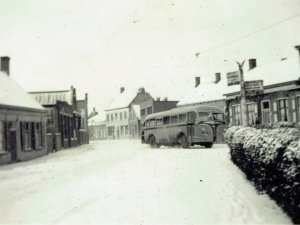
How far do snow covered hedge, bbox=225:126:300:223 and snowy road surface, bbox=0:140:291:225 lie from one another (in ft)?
1.00

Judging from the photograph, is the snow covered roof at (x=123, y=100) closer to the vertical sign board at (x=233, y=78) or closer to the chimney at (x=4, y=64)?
the chimney at (x=4, y=64)

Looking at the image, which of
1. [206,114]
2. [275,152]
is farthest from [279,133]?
[206,114]

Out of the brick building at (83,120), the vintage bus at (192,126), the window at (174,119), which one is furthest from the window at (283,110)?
the brick building at (83,120)

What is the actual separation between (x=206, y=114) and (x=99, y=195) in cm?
1402

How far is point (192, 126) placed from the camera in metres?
21.9

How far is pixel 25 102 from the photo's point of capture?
23.0 meters

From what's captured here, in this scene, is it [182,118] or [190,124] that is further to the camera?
[182,118]

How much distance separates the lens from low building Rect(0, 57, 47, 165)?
19.3 meters

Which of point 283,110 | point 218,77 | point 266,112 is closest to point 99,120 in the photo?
point 218,77

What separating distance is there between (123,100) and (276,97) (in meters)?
47.6

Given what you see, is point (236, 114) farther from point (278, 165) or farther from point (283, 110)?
point (278, 165)

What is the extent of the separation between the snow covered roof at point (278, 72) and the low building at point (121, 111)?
38398 mm

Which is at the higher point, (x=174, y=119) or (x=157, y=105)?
(x=157, y=105)

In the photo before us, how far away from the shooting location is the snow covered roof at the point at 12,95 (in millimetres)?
19995
